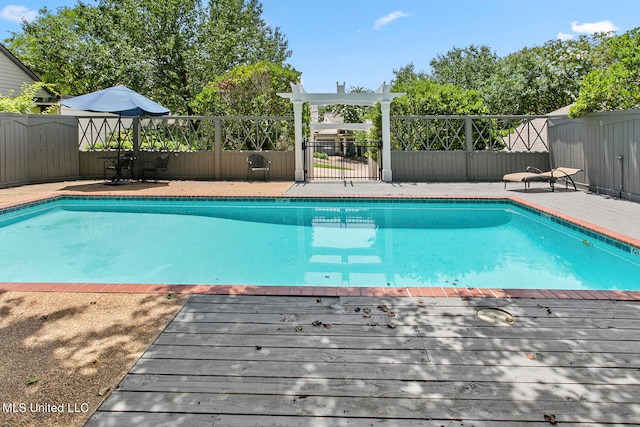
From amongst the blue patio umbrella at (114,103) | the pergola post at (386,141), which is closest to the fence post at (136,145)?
the blue patio umbrella at (114,103)

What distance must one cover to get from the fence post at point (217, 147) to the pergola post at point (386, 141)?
4799 millimetres

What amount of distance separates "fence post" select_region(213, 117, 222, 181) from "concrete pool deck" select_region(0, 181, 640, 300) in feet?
1.79

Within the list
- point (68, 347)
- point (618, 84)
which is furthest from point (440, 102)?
point (68, 347)

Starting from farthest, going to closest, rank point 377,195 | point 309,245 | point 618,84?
point 377,195
point 618,84
point 309,245

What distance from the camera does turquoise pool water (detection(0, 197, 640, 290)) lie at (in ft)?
15.1

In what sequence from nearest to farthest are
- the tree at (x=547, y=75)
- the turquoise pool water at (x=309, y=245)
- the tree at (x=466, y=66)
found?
1. the turquoise pool water at (x=309, y=245)
2. the tree at (x=547, y=75)
3. the tree at (x=466, y=66)

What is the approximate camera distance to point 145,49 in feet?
66.4

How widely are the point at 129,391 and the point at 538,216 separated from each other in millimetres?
6958

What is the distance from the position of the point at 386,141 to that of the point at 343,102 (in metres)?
1.66

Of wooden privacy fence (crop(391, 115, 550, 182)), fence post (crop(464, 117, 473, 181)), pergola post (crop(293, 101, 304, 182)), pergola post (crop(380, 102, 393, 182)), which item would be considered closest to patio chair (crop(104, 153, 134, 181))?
pergola post (crop(293, 101, 304, 182))

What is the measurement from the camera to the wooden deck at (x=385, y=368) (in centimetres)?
180

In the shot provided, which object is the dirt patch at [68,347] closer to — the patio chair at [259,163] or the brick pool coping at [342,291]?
the brick pool coping at [342,291]

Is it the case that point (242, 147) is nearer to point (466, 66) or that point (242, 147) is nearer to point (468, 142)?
point (468, 142)

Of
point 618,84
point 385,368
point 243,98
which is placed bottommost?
point 385,368
